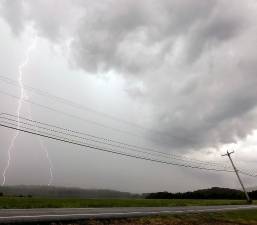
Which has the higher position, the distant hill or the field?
the distant hill

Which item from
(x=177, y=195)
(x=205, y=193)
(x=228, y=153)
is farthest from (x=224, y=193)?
(x=228, y=153)

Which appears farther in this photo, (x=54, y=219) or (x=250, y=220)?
(x=250, y=220)

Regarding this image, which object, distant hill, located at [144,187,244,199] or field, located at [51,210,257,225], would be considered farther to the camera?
distant hill, located at [144,187,244,199]

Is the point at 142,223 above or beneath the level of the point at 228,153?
beneath

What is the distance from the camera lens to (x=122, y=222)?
23391 millimetres

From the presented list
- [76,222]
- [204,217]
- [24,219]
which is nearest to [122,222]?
[76,222]

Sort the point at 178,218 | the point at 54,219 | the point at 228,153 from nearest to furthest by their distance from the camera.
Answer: the point at 54,219 < the point at 178,218 < the point at 228,153

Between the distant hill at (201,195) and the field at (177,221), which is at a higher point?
the distant hill at (201,195)

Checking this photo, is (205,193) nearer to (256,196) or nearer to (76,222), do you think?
(256,196)

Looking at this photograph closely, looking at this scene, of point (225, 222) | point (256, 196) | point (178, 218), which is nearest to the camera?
point (178, 218)

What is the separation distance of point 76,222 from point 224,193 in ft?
351

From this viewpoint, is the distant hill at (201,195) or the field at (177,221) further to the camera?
the distant hill at (201,195)

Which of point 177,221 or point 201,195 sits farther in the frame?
point 201,195

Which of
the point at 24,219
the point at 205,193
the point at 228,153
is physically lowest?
the point at 24,219
